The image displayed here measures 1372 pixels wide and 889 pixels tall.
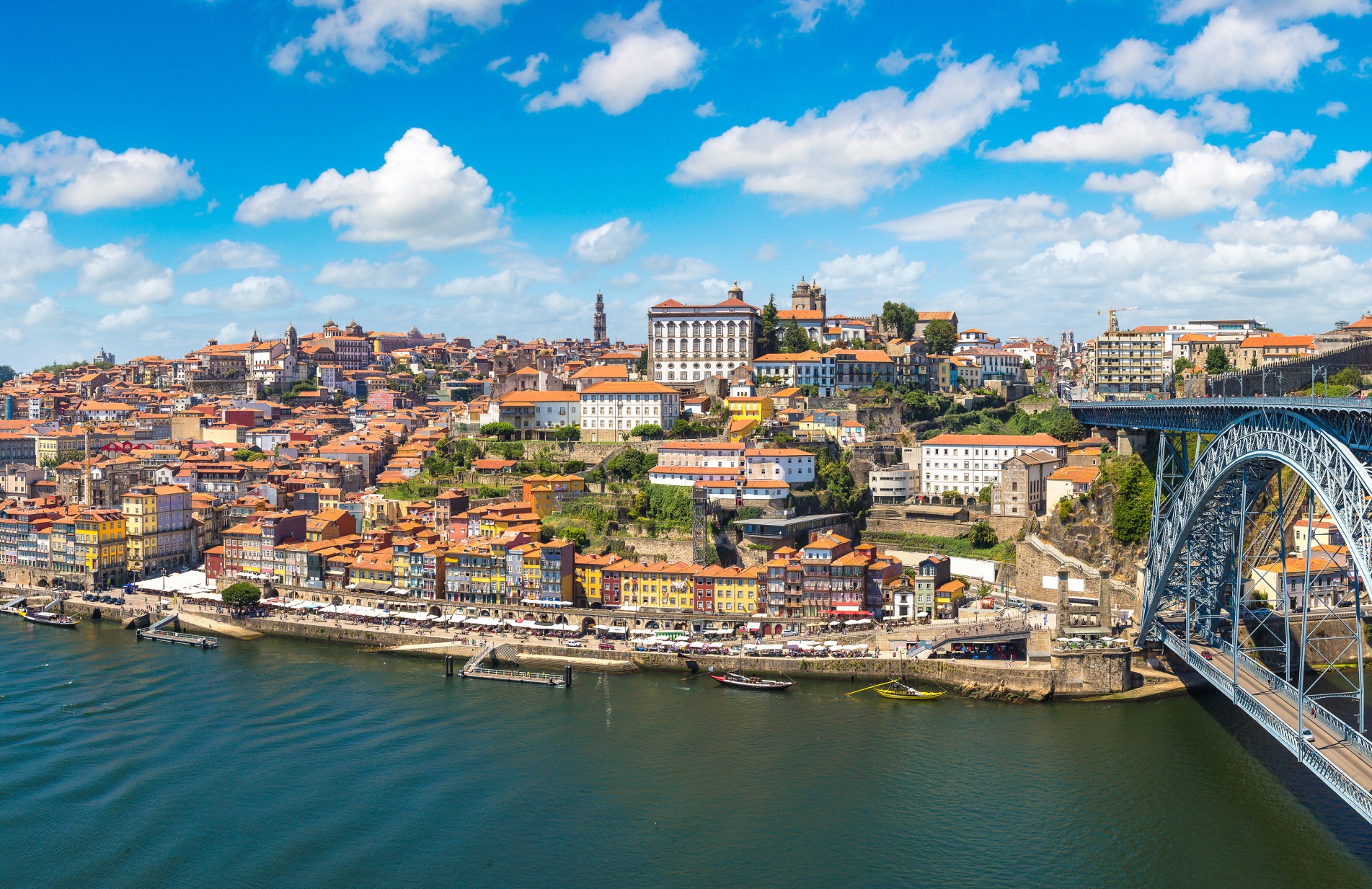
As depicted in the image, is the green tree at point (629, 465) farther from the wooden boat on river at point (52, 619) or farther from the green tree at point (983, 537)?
the wooden boat on river at point (52, 619)

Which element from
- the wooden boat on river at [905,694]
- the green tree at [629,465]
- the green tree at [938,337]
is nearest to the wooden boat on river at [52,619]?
the green tree at [629,465]

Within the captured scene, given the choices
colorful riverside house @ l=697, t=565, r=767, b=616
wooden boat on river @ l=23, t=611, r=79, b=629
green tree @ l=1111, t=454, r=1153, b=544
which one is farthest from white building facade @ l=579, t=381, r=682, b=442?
wooden boat on river @ l=23, t=611, r=79, b=629

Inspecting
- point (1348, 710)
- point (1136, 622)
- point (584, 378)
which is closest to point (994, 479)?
point (1136, 622)

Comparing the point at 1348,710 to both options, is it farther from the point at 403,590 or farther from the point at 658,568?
the point at 403,590

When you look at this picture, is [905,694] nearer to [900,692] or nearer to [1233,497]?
[900,692]

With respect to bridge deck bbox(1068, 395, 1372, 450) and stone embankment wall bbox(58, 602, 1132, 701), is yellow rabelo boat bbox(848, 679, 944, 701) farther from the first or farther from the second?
bridge deck bbox(1068, 395, 1372, 450)
